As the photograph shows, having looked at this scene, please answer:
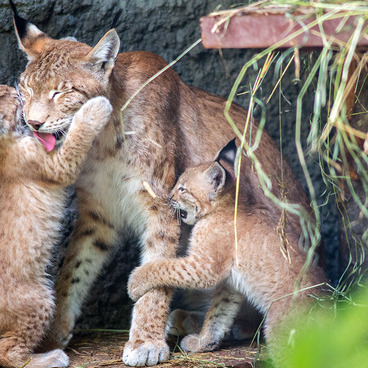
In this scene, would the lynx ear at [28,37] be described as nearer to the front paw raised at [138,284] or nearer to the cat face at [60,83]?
the cat face at [60,83]

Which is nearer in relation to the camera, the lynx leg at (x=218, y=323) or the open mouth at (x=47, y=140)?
the open mouth at (x=47, y=140)

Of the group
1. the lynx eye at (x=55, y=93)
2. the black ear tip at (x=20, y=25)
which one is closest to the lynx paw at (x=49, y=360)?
the lynx eye at (x=55, y=93)

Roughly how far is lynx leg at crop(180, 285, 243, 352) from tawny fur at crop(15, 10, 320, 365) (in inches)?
10.0

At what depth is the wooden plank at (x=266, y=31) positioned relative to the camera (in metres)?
2.43

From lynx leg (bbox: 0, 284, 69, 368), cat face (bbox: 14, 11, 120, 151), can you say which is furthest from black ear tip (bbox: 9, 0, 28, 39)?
lynx leg (bbox: 0, 284, 69, 368)

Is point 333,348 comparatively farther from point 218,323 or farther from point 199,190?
point 218,323

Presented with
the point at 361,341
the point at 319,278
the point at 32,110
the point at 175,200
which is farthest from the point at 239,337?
the point at 361,341

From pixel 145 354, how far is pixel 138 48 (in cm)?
259

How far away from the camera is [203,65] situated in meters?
5.06

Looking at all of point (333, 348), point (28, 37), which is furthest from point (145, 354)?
point (333, 348)

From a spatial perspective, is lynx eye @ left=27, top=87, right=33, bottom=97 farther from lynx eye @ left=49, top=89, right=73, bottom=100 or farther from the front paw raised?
the front paw raised

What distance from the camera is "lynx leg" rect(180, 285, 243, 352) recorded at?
12.6 ft

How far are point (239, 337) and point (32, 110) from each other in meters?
2.19

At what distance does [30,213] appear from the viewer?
371 cm
